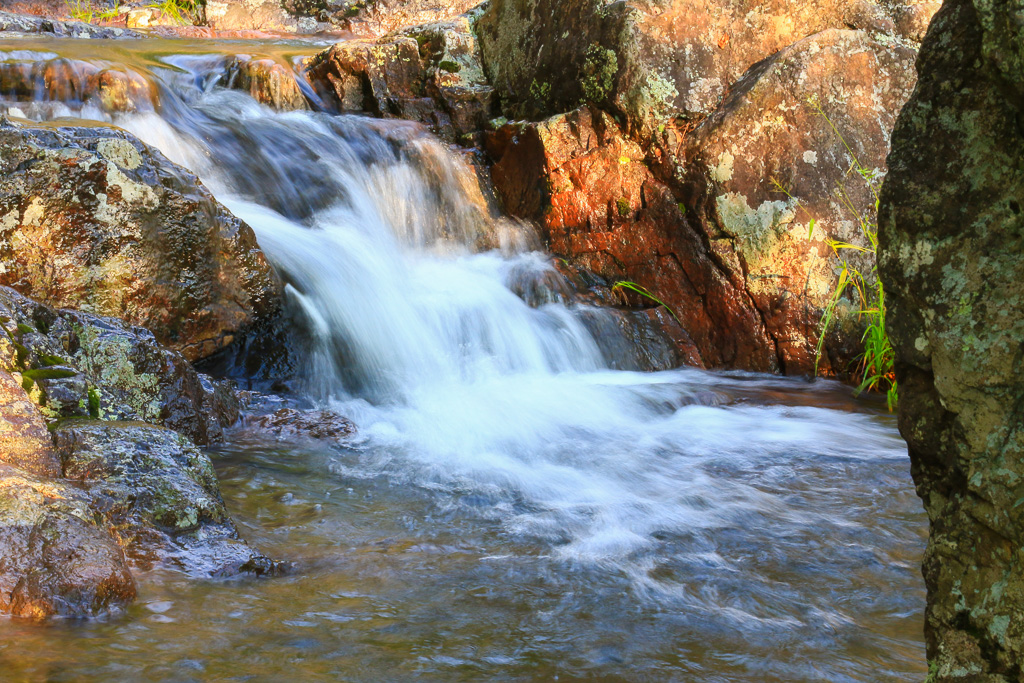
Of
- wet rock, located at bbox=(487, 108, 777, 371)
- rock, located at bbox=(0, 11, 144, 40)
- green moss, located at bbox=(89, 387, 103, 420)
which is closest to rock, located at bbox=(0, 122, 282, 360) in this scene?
green moss, located at bbox=(89, 387, 103, 420)

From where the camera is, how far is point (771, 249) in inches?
212

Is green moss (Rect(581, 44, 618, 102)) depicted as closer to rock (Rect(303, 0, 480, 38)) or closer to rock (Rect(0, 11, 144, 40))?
rock (Rect(0, 11, 144, 40))

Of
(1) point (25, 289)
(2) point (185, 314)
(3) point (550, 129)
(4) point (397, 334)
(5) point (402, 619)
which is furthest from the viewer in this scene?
(3) point (550, 129)

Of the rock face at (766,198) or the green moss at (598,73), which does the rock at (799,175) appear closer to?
the rock face at (766,198)

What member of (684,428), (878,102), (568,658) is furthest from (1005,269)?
(878,102)

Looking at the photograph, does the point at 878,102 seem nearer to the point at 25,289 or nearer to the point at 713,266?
the point at 713,266

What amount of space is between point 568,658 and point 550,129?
487cm

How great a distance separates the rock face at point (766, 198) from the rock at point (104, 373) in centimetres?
330

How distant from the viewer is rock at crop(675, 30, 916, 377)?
5340 mm

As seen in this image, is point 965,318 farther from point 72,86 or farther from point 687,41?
point 72,86

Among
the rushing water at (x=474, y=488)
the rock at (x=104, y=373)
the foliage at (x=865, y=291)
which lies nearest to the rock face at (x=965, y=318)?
the rushing water at (x=474, y=488)

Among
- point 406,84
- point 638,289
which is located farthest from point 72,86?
point 638,289

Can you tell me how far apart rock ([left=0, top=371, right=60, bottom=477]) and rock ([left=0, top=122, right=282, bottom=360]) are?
1.55 metres

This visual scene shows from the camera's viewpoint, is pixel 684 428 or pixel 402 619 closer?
pixel 402 619
